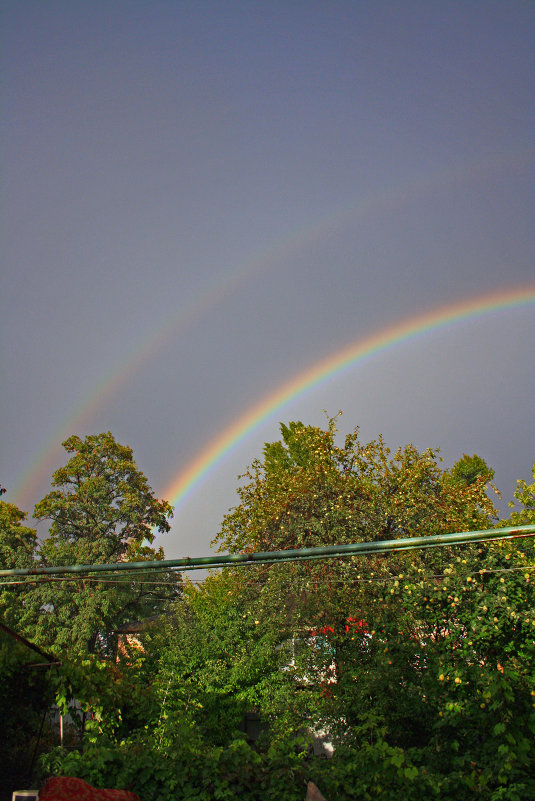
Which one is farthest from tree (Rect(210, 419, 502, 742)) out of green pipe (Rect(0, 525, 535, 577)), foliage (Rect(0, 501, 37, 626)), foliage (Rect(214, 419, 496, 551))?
foliage (Rect(0, 501, 37, 626))

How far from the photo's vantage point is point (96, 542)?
29.9 metres

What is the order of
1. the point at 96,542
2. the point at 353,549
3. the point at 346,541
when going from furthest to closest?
the point at 96,542 → the point at 346,541 → the point at 353,549

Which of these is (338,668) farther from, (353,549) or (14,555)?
(14,555)

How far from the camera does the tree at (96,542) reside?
2787 centimetres

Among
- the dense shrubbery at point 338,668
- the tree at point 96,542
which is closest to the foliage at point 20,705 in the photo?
the dense shrubbery at point 338,668

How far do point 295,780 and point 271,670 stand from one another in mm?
9915

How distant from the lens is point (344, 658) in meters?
12.3

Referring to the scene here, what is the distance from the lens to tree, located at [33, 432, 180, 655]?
27.9 metres

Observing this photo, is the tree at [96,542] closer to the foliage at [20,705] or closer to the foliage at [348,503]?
the foliage at [348,503]

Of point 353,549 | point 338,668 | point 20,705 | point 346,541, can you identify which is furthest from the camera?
point 346,541

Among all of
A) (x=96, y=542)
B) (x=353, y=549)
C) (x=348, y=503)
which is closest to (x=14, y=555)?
(x=96, y=542)

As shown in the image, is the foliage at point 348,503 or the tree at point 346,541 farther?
the foliage at point 348,503

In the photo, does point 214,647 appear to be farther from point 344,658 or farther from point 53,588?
point 53,588

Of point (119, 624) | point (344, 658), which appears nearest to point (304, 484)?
point (344, 658)
